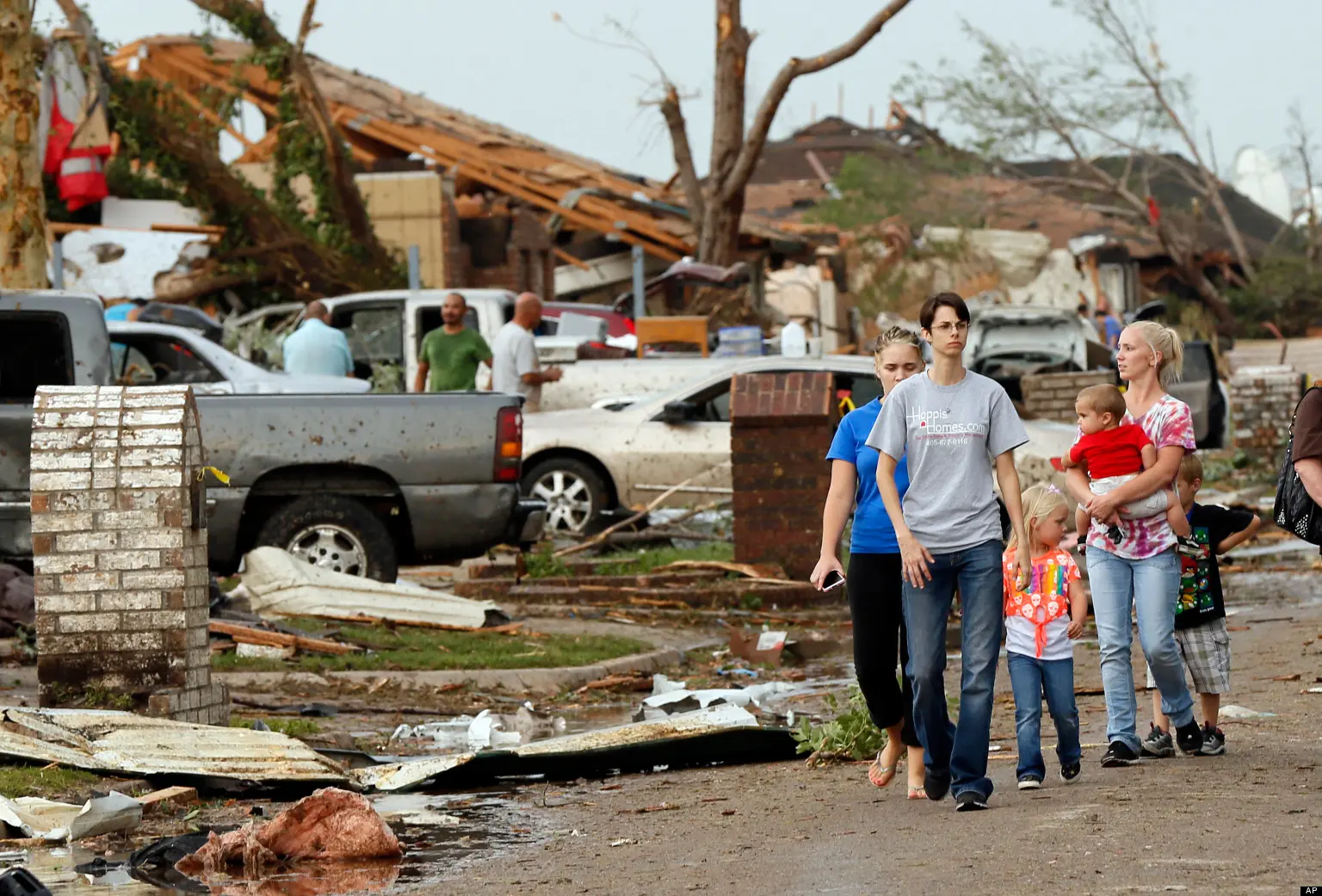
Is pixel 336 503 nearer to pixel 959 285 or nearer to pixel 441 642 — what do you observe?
pixel 441 642

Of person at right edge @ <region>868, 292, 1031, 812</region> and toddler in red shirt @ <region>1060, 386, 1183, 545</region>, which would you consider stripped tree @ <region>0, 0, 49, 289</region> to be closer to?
toddler in red shirt @ <region>1060, 386, 1183, 545</region>

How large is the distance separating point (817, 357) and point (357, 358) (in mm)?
6448

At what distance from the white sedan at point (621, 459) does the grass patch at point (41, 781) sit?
9772mm

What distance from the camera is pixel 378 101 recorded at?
35.8 metres

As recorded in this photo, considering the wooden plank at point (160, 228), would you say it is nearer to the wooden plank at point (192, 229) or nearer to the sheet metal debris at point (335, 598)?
the wooden plank at point (192, 229)

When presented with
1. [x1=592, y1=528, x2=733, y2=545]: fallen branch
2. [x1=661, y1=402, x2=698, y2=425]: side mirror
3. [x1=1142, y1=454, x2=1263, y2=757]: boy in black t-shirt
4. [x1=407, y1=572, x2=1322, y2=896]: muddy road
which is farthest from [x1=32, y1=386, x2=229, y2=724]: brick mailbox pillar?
[x1=661, y1=402, x2=698, y2=425]: side mirror

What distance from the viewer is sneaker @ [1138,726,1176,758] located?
24.2ft

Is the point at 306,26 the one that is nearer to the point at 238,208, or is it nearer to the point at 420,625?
the point at 238,208

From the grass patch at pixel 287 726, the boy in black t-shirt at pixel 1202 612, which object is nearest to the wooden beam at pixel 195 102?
the grass patch at pixel 287 726

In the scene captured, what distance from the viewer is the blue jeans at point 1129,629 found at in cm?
719

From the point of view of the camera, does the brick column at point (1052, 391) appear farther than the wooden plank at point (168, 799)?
Yes

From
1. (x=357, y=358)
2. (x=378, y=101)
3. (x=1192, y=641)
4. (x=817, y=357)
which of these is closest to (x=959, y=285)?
(x=378, y=101)

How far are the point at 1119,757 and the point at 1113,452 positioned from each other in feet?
3.63

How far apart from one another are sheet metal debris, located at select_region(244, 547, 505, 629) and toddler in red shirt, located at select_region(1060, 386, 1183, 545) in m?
5.52
